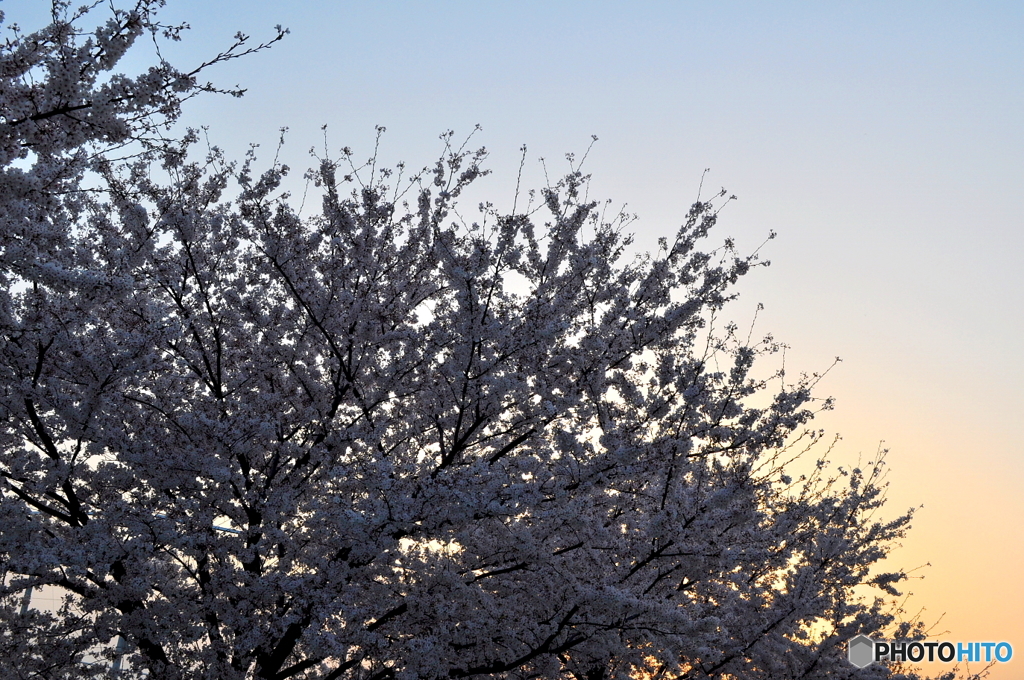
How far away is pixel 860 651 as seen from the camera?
1561 cm

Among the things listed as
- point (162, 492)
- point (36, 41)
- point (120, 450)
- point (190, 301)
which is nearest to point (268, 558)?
point (162, 492)

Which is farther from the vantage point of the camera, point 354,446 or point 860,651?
point 860,651

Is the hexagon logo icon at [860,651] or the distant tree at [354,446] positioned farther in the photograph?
the hexagon logo icon at [860,651]

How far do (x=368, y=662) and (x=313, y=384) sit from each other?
3.44 meters

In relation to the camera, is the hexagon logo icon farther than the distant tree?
Yes

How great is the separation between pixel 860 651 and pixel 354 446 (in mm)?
12047

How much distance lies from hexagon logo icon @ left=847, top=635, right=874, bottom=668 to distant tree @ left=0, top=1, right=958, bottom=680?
5.04 m

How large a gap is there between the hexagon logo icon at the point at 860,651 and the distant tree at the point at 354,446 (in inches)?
198

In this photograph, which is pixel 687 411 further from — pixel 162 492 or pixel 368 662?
pixel 162 492

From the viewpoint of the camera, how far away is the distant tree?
7.90m

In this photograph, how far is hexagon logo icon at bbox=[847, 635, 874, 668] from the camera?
15.4m

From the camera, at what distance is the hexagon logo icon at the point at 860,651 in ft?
50.5

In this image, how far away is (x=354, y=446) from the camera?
8.52m

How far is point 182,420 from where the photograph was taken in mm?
8680
